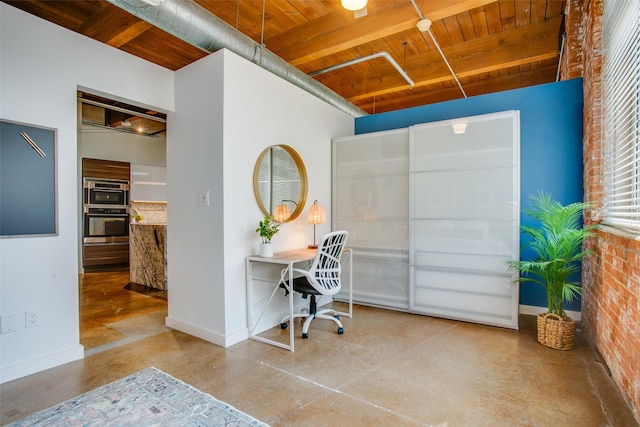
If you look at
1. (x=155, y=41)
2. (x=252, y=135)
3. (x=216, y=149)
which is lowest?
(x=216, y=149)

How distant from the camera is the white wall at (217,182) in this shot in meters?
2.89

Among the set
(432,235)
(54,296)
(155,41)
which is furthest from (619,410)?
(155,41)

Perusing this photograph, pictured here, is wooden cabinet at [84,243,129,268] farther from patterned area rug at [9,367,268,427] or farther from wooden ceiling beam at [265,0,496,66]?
wooden ceiling beam at [265,0,496,66]

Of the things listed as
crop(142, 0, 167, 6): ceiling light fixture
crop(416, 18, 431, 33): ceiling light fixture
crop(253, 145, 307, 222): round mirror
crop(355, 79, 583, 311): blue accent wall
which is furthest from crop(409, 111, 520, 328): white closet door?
crop(142, 0, 167, 6): ceiling light fixture

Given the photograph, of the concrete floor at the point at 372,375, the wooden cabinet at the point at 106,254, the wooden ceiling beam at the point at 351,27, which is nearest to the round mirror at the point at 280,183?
the wooden ceiling beam at the point at 351,27

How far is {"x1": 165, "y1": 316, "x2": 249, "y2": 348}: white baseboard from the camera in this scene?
2.87 meters

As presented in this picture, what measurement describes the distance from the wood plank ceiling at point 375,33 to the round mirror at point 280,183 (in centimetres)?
119

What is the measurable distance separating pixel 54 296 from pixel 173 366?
1.10m

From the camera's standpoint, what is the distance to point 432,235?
145 inches

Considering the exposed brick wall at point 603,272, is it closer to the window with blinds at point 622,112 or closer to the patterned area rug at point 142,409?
the window with blinds at point 622,112

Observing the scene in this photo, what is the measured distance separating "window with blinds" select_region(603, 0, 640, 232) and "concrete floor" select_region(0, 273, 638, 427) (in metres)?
1.22

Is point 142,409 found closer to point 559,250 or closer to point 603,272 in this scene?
point 559,250

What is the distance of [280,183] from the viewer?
3.62 meters

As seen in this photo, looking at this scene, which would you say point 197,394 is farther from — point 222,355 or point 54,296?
point 54,296
